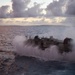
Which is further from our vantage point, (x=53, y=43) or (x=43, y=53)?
(x=53, y=43)

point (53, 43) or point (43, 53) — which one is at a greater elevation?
point (53, 43)

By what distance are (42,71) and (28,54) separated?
86.4 ft

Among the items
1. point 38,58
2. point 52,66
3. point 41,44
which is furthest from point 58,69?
point 41,44

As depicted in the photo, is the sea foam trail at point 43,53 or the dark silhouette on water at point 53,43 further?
the dark silhouette on water at point 53,43

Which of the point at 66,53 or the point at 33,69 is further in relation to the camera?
the point at 66,53

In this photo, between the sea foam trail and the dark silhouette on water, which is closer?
the sea foam trail

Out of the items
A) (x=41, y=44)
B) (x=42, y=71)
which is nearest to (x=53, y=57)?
(x=41, y=44)

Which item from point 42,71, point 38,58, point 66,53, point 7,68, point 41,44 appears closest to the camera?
point 42,71

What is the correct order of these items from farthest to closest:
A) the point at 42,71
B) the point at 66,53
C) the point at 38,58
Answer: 1. the point at 38,58
2. the point at 66,53
3. the point at 42,71

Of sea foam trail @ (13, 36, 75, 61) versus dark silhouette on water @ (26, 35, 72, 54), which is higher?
dark silhouette on water @ (26, 35, 72, 54)

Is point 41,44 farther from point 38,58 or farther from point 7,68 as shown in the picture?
point 7,68

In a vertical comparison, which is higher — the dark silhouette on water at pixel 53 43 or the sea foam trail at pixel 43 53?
the dark silhouette on water at pixel 53 43

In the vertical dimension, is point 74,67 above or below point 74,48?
below

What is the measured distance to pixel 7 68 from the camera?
66.8 meters
